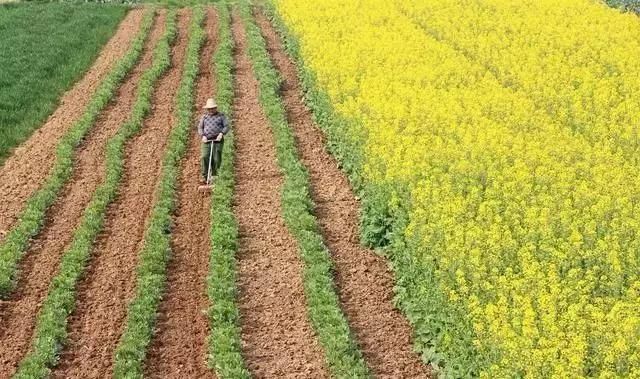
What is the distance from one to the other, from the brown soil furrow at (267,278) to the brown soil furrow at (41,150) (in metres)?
4.78

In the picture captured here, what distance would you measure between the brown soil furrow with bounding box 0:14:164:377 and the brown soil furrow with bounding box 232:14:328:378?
3.42m

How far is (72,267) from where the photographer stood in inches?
650

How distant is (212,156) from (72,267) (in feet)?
17.1

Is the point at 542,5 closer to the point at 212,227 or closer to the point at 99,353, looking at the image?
the point at 212,227

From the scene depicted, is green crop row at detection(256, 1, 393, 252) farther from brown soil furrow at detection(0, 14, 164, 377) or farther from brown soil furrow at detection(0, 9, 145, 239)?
brown soil furrow at detection(0, 9, 145, 239)

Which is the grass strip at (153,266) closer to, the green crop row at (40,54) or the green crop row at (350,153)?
the green crop row at (350,153)

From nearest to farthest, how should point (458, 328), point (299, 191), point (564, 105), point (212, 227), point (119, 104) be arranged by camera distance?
1. point (458, 328)
2. point (212, 227)
3. point (299, 191)
4. point (564, 105)
5. point (119, 104)

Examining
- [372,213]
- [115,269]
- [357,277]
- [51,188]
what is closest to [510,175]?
[372,213]

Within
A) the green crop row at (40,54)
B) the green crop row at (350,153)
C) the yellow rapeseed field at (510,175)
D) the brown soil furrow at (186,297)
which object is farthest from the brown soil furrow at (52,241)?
the yellow rapeseed field at (510,175)

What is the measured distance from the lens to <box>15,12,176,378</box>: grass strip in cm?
1374

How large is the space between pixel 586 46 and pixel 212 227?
52.1ft

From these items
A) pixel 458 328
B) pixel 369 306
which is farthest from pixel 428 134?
pixel 458 328

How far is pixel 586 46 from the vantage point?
28.8m

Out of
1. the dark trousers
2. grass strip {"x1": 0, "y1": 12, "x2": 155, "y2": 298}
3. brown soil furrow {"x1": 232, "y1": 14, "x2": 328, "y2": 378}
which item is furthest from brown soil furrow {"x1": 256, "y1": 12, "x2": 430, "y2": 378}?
grass strip {"x1": 0, "y1": 12, "x2": 155, "y2": 298}
